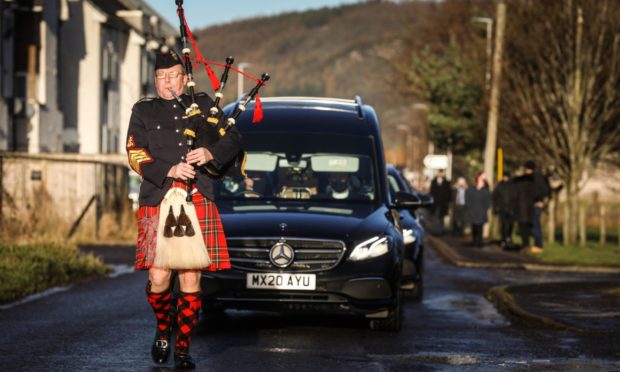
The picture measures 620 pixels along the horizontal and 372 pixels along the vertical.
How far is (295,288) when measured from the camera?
10.9 m

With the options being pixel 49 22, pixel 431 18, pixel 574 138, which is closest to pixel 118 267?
pixel 574 138

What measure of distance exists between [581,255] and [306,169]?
14.5 meters

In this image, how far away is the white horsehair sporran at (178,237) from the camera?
327 inches

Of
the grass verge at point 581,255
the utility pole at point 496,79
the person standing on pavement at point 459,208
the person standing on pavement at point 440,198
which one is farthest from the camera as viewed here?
the person standing on pavement at point 459,208

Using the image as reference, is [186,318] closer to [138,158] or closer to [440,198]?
[138,158]

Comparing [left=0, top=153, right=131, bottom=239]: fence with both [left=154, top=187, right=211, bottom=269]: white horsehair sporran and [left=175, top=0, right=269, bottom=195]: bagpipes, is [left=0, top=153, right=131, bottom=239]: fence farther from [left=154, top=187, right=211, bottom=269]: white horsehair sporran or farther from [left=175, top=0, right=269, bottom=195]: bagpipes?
[left=154, top=187, right=211, bottom=269]: white horsehair sporran

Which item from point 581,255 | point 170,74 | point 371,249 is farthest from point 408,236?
point 581,255


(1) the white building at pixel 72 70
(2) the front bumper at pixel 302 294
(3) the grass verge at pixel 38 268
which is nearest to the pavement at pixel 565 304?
(2) the front bumper at pixel 302 294

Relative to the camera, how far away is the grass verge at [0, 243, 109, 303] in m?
15.0

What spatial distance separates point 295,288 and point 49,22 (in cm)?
3477

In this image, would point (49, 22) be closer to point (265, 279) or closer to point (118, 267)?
point (118, 267)

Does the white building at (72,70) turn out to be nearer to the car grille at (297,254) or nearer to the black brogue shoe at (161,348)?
the car grille at (297,254)

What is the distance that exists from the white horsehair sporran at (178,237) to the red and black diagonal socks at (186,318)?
0.25 m

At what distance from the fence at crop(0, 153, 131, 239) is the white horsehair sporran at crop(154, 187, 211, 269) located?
53.8 feet
